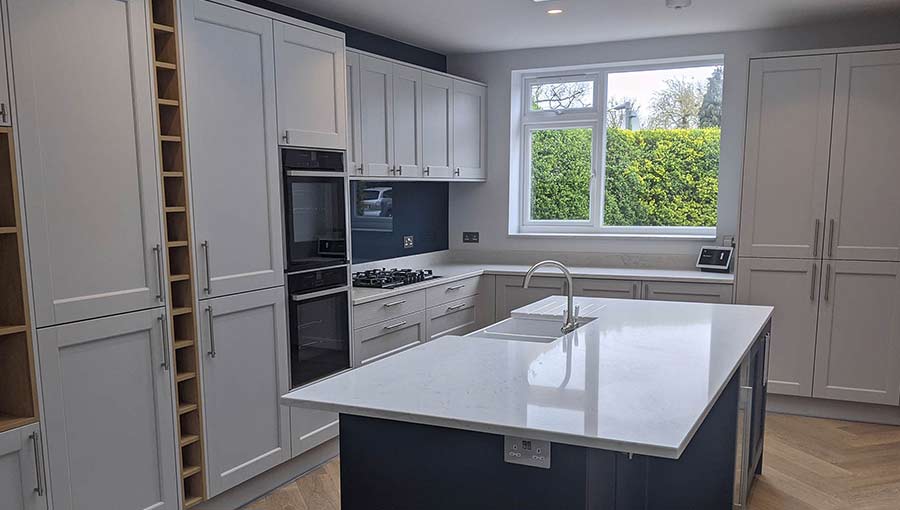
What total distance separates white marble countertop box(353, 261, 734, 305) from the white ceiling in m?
1.65

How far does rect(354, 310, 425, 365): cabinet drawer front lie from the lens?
3784 mm

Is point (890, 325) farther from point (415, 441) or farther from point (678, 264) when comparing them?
point (415, 441)

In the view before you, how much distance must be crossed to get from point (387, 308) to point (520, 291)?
133cm

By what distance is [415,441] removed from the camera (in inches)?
72.9

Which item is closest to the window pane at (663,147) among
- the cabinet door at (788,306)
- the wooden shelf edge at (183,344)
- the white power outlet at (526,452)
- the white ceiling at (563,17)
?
the white ceiling at (563,17)

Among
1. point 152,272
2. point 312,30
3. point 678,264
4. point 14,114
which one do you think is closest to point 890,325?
point 678,264

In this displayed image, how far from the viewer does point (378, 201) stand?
15.6 feet

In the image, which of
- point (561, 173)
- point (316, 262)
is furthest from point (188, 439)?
point (561, 173)

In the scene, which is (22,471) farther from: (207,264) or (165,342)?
(207,264)

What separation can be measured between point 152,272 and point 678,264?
3.72m

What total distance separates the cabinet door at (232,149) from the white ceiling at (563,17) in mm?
972

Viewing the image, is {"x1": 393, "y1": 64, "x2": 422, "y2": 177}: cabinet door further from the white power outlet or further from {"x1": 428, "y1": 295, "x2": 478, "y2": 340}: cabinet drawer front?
the white power outlet

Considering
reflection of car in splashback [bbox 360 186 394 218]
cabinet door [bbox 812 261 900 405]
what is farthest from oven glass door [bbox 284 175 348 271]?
cabinet door [bbox 812 261 900 405]

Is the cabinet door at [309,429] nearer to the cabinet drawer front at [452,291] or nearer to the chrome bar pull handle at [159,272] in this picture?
the chrome bar pull handle at [159,272]
